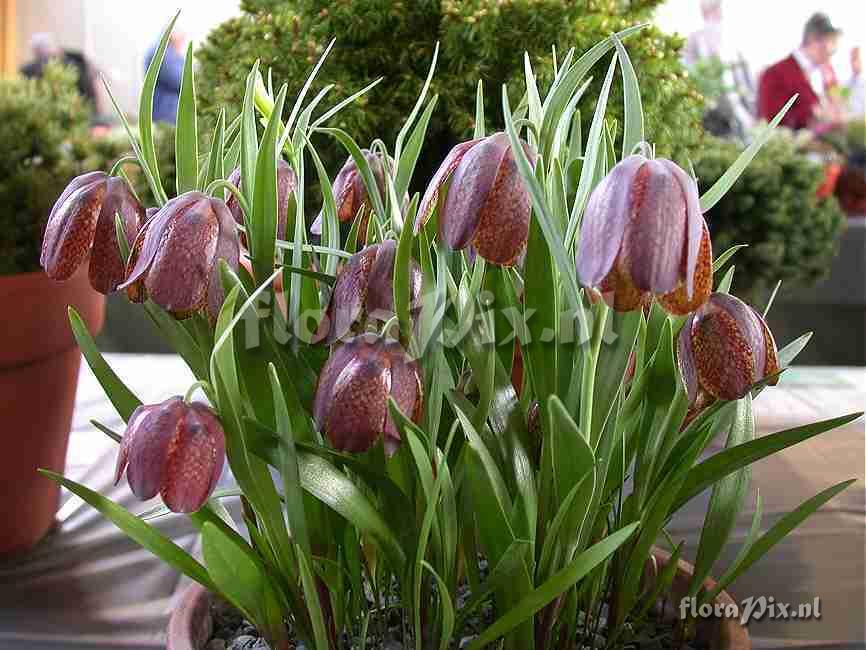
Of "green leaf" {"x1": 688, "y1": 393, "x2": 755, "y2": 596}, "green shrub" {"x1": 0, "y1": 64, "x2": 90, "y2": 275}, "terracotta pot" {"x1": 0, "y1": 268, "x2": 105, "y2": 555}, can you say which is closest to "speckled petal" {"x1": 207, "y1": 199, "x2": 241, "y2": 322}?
"green leaf" {"x1": 688, "y1": 393, "x2": 755, "y2": 596}

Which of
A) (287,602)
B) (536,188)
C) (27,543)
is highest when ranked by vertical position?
(536,188)

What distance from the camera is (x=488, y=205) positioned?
0.39m

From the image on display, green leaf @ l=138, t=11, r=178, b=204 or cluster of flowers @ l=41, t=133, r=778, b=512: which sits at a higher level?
green leaf @ l=138, t=11, r=178, b=204

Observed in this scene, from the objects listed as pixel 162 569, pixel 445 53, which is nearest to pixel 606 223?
pixel 445 53

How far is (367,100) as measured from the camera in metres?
0.83

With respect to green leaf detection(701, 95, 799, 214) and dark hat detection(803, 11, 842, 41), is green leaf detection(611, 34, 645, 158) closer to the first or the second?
green leaf detection(701, 95, 799, 214)

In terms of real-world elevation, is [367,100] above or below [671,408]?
above

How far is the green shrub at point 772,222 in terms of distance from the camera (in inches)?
72.4

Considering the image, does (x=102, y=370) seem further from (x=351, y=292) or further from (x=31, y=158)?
(x=31, y=158)

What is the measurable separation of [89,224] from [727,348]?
0.31m

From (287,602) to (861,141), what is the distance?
11.1 ft

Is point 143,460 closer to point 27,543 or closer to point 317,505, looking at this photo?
point 317,505

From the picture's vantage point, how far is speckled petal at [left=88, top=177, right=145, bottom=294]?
47 centimetres

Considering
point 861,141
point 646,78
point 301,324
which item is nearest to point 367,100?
point 646,78
